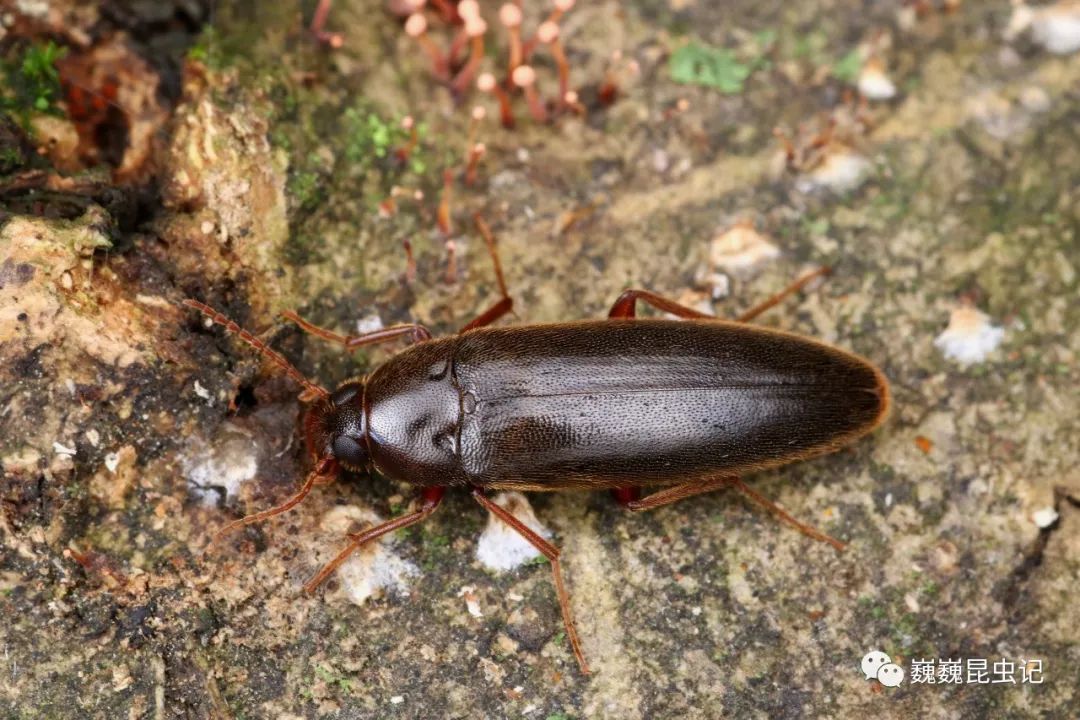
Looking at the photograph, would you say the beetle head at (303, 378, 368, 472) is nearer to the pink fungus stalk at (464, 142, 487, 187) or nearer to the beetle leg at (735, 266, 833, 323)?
the pink fungus stalk at (464, 142, 487, 187)

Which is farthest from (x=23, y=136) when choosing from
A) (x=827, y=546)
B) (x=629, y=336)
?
(x=827, y=546)

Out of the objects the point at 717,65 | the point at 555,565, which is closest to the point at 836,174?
the point at 717,65

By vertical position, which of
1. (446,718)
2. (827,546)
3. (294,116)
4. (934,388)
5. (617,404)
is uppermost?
(294,116)

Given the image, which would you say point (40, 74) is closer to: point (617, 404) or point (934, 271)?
point (617, 404)

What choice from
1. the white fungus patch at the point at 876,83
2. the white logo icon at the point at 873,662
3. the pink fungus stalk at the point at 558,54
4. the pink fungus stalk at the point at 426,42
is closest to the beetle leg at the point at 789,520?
the white logo icon at the point at 873,662

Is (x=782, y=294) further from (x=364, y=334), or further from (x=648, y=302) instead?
(x=364, y=334)
